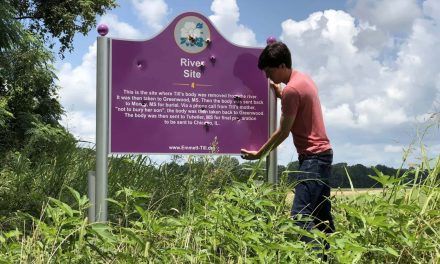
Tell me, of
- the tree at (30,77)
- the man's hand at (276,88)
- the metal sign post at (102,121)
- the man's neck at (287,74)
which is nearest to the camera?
the man's neck at (287,74)

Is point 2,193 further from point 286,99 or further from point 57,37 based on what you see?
point 57,37

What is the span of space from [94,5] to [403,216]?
53.3 ft

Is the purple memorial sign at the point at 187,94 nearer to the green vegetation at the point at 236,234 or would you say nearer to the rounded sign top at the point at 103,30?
the rounded sign top at the point at 103,30

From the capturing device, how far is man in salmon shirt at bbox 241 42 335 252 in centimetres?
487

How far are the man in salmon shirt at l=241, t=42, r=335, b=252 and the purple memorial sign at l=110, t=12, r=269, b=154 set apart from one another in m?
1.10

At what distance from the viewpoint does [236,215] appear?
13.7 ft

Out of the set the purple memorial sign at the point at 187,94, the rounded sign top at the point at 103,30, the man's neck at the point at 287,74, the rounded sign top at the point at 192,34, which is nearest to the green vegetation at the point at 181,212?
the purple memorial sign at the point at 187,94

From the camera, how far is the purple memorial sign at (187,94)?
232 inches

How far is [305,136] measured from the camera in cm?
498

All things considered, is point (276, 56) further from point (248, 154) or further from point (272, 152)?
point (272, 152)

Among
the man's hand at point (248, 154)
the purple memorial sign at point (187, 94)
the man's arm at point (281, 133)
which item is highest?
the purple memorial sign at point (187, 94)

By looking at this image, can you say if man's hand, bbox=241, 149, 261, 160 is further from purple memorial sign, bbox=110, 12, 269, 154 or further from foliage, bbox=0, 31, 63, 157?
foliage, bbox=0, 31, 63, 157

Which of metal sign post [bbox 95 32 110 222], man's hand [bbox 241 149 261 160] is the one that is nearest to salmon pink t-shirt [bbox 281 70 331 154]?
man's hand [bbox 241 149 261 160]

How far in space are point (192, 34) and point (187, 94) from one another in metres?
0.68
